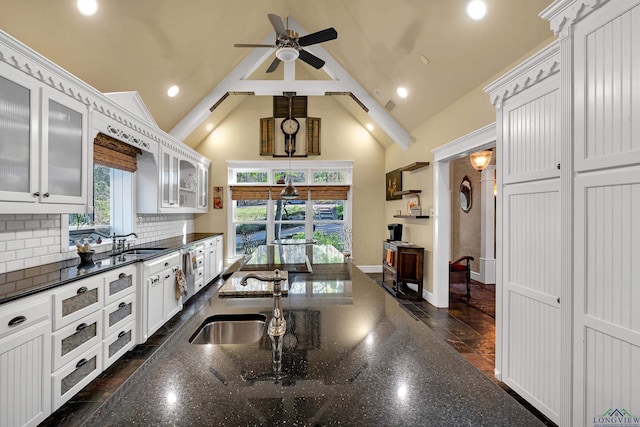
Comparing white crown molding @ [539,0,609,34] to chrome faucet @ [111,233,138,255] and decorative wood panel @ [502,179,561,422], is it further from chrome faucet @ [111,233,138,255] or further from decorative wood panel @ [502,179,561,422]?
chrome faucet @ [111,233,138,255]

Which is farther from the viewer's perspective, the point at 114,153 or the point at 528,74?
the point at 114,153

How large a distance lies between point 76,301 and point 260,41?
433cm

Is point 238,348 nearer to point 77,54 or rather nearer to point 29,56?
point 29,56

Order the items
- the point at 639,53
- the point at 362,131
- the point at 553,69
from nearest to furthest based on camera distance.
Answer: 1. the point at 639,53
2. the point at 553,69
3. the point at 362,131

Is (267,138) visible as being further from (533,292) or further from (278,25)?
(533,292)

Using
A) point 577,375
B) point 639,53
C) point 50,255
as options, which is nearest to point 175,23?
point 50,255

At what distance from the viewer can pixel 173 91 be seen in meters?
4.06

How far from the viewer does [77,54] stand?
2635 mm

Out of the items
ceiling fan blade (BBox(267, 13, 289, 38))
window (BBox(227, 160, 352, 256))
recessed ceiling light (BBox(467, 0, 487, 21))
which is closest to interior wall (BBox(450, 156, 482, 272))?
window (BBox(227, 160, 352, 256))

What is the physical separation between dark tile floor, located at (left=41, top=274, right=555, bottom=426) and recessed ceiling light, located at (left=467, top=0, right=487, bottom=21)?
113 inches

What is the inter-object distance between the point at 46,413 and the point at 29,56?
227 centimetres

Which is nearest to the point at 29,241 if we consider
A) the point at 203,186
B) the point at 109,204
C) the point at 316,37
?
the point at 109,204

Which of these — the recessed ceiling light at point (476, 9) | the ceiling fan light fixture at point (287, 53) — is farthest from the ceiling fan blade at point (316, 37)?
the recessed ceiling light at point (476, 9)

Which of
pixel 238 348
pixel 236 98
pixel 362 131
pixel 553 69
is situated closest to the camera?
pixel 238 348
